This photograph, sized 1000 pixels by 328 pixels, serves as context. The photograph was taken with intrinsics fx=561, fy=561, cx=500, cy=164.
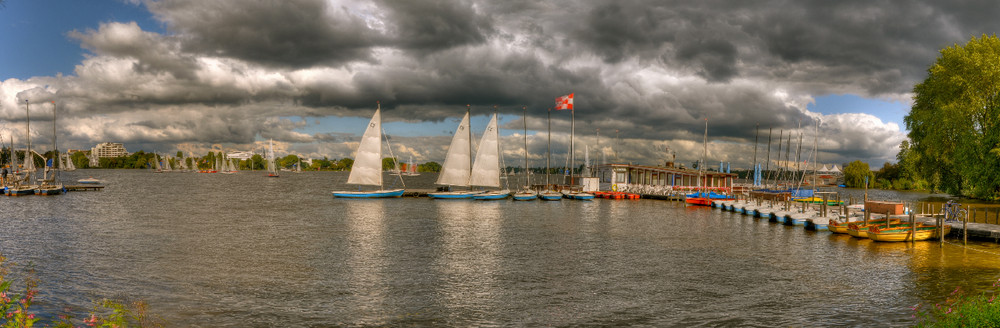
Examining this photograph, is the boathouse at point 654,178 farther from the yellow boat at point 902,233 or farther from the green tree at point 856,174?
the green tree at point 856,174

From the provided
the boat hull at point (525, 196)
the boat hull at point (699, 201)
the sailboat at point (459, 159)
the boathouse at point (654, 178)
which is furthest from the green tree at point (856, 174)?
the sailboat at point (459, 159)

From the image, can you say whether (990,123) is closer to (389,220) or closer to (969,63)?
(969,63)

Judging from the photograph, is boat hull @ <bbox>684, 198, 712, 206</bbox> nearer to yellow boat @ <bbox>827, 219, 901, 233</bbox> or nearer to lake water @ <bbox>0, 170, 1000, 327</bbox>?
lake water @ <bbox>0, 170, 1000, 327</bbox>

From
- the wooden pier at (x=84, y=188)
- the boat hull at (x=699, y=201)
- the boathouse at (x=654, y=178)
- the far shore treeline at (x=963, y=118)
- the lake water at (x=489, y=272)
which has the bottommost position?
the lake water at (x=489, y=272)

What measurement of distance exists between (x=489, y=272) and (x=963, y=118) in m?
54.3

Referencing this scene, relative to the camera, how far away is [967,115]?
183ft

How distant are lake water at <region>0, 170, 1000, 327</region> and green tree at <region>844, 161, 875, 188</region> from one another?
477ft

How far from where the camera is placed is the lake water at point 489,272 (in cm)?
2022

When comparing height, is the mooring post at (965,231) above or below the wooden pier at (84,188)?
above

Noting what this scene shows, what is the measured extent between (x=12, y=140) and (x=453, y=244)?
322 feet

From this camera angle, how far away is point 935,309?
20.4 m

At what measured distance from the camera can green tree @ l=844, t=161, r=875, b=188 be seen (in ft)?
556

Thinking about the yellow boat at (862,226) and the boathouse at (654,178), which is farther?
the boathouse at (654,178)

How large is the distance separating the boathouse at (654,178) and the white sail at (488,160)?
2404cm
